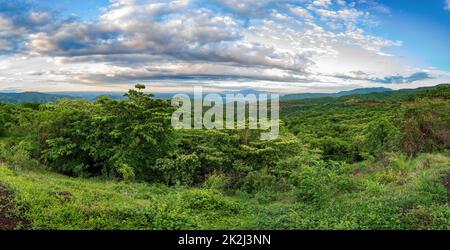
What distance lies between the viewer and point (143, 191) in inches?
536

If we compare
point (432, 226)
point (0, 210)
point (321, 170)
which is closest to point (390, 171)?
point (321, 170)

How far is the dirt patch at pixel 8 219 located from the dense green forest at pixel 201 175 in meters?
0.15

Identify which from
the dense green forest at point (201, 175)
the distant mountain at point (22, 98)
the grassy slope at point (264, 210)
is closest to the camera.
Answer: the grassy slope at point (264, 210)

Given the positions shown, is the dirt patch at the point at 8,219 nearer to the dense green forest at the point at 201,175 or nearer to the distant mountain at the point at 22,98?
the dense green forest at the point at 201,175

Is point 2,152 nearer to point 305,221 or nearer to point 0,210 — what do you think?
point 0,210

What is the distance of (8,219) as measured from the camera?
7.50 meters

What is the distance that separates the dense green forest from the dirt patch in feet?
0.48

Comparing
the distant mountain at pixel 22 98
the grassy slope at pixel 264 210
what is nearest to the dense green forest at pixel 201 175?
the grassy slope at pixel 264 210

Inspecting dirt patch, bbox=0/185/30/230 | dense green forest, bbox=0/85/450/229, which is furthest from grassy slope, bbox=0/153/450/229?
dirt patch, bbox=0/185/30/230

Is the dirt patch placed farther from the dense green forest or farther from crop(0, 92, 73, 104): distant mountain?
crop(0, 92, 73, 104): distant mountain

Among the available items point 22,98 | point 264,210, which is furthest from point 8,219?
point 22,98

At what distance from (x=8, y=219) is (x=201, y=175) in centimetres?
1158

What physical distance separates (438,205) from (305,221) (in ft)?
11.0

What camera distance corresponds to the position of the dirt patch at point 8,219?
285 inches
